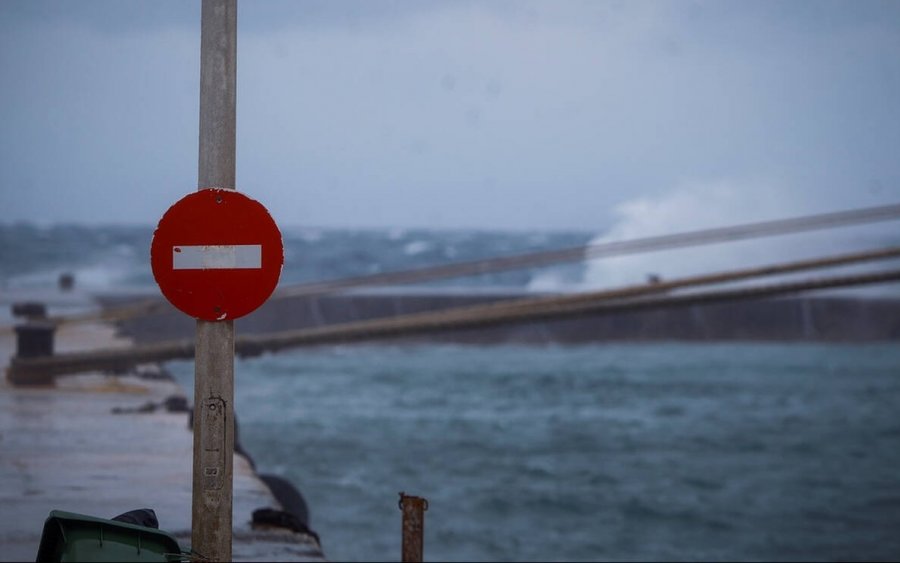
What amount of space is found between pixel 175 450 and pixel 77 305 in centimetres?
2278

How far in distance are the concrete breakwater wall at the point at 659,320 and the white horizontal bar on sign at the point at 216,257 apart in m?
28.3

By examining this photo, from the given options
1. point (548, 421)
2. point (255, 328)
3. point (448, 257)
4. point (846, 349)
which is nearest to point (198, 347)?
point (548, 421)

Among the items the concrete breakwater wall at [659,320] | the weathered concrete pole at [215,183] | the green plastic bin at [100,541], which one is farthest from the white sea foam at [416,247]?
the green plastic bin at [100,541]

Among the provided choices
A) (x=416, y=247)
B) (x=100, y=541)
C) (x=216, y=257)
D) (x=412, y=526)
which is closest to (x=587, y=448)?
(x=412, y=526)

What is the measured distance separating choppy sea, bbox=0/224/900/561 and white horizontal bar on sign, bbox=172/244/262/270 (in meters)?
6.11

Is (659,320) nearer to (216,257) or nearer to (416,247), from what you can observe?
(216,257)

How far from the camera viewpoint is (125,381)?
46.4ft

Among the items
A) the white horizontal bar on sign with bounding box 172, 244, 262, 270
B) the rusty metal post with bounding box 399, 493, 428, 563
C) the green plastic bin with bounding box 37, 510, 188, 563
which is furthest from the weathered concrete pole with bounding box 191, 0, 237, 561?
the rusty metal post with bounding box 399, 493, 428, 563

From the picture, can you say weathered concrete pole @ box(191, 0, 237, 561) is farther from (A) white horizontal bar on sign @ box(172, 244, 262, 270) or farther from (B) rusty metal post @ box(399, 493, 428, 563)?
(B) rusty metal post @ box(399, 493, 428, 563)

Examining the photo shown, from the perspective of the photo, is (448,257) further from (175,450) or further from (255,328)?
(175,450)

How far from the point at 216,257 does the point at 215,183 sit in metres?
0.33

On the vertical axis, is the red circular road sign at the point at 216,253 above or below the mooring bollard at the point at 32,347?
below

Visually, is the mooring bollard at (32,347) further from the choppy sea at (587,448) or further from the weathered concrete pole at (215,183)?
the weathered concrete pole at (215,183)

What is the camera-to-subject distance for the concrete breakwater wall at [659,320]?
34625 millimetres
